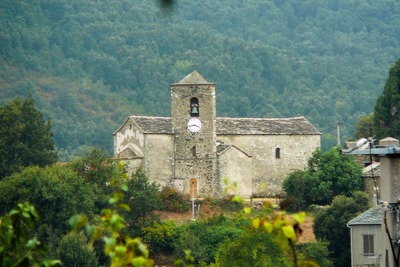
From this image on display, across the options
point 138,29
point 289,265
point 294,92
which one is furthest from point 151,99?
point 289,265

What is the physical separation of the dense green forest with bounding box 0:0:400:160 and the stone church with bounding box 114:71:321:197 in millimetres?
52097

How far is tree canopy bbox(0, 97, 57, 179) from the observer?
213 feet

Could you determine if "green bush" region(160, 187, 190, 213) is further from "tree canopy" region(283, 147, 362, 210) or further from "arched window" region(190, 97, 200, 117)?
"tree canopy" region(283, 147, 362, 210)

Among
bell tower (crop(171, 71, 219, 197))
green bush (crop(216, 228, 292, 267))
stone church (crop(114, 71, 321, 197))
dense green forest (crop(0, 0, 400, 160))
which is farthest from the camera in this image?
dense green forest (crop(0, 0, 400, 160))

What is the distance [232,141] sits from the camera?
63.7 meters

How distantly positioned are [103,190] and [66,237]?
334 inches

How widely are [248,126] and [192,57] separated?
85.9m

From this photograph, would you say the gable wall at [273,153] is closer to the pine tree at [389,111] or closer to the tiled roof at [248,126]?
the tiled roof at [248,126]

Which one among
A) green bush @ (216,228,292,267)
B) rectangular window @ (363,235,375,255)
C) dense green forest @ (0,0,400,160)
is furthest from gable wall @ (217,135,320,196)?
dense green forest @ (0,0,400,160)

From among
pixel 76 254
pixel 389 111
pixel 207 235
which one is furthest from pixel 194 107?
pixel 76 254

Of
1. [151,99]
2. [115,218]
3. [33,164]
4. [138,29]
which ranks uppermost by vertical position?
[138,29]

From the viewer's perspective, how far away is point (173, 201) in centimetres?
6056

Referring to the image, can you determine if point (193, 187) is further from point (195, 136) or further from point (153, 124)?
point (153, 124)

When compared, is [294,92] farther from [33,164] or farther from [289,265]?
[289,265]
